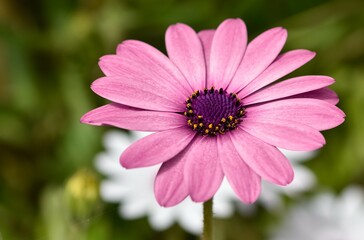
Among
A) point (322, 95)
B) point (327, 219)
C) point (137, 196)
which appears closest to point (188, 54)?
point (322, 95)

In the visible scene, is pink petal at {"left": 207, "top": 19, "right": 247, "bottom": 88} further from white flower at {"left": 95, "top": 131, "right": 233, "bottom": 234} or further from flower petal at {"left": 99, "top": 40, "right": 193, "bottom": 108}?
white flower at {"left": 95, "top": 131, "right": 233, "bottom": 234}

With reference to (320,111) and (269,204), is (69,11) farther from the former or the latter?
(320,111)

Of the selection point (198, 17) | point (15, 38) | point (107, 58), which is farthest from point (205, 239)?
point (15, 38)

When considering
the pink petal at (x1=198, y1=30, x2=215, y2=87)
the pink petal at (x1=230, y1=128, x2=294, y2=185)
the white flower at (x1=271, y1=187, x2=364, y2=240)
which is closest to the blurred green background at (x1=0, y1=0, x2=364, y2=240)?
the white flower at (x1=271, y1=187, x2=364, y2=240)

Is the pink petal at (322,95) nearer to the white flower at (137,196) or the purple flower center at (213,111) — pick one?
the purple flower center at (213,111)

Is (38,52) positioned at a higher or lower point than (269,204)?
higher
